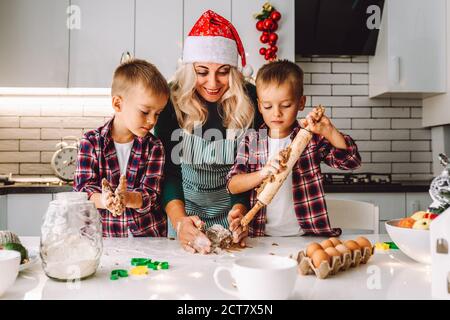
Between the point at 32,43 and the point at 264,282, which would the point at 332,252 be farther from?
the point at 32,43

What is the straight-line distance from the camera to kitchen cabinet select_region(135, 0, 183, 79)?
106 inches

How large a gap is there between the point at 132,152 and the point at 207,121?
294 mm

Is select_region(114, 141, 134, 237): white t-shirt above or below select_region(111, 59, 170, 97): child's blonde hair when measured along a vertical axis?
A: below

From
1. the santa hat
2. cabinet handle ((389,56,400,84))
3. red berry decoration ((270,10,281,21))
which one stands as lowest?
the santa hat

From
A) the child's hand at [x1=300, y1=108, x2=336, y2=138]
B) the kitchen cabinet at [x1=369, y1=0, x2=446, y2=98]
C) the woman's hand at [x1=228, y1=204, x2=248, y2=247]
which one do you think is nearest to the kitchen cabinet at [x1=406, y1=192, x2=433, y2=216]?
the kitchen cabinet at [x1=369, y1=0, x2=446, y2=98]

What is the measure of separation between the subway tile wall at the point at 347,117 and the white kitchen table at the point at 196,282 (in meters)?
1.96

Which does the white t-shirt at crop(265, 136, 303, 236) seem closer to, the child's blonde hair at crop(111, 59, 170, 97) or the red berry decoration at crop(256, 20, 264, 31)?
the child's blonde hair at crop(111, 59, 170, 97)

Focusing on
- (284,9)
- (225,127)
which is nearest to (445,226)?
(225,127)

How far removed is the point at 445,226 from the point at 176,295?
462mm

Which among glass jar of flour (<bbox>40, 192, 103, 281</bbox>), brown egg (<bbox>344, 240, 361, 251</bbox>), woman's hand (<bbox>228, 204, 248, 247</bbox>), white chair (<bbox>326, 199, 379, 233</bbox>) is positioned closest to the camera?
glass jar of flour (<bbox>40, 192, 103, 281</bbox>)

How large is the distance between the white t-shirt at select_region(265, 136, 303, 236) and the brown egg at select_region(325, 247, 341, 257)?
0.65m

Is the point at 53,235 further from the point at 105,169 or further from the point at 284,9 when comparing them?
the point at 284,9

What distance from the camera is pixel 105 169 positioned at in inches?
58.6
